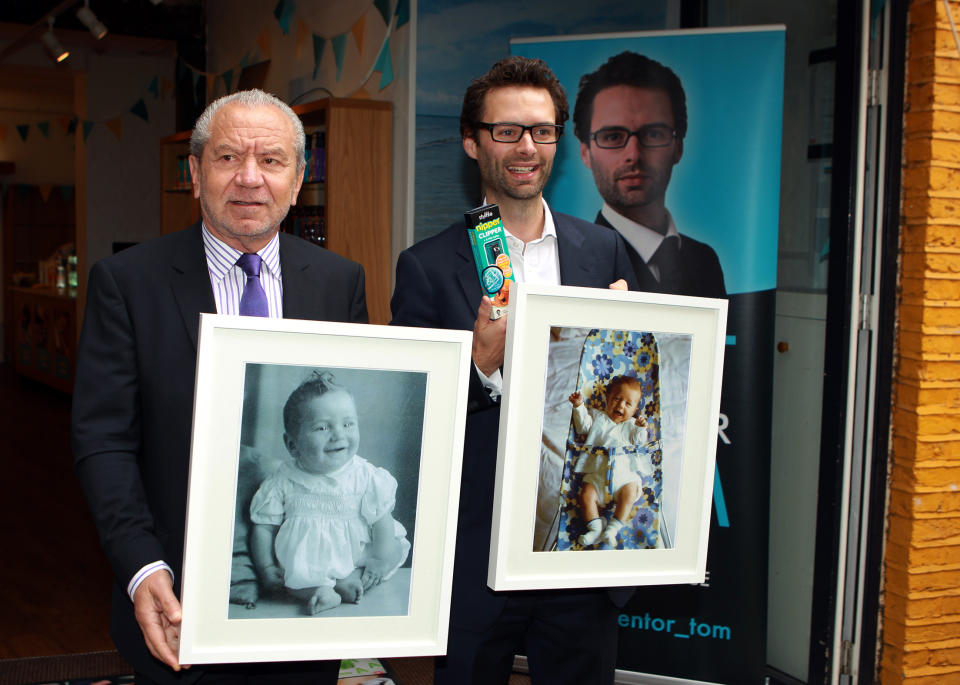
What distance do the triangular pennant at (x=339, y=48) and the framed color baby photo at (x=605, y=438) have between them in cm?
393

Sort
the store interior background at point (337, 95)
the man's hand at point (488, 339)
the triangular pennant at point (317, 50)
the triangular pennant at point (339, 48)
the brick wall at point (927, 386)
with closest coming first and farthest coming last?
the man's hand at point (488, 339), the brick wall at point (927, 386), the store interior background at point (337, 95), the triangular pennant at point (339, 48), the triangular pennant at point (317, 50)

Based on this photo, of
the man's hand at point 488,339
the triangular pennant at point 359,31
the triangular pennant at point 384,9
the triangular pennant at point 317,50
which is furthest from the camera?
the triangular pennant at point 317,50

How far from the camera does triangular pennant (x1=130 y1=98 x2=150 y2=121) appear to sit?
8.80 m

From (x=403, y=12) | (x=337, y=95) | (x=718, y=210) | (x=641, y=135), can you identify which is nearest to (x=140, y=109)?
(x=337, y=95)

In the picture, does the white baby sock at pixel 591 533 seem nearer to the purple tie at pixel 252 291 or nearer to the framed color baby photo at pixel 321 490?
the framed color baby photo at pixel 321 490

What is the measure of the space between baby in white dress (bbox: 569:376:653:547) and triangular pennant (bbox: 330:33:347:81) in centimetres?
396

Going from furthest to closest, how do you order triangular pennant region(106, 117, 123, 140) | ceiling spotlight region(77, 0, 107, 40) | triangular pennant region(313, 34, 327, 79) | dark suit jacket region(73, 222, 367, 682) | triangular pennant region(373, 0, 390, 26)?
triangular pennant region(106, 117, 123, 140) < ceiling spotlight region(77, 0, 107, 40) < triangular pennant region(313, 34, 327, 79) < triangular pennant region(373, 0, 390, 26) < dark suit jacket region(73, 222, 367, 682)

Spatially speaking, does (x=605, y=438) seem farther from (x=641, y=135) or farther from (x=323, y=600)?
(x=641, y=135)

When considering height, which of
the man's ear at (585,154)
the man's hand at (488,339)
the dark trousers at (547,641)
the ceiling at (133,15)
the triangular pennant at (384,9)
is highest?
the ceiling at (133,15)

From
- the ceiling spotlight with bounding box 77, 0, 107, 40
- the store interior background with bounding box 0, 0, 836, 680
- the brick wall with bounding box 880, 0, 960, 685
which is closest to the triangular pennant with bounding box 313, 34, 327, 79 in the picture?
the store interior background with bounding box 0, 0, 836, 680

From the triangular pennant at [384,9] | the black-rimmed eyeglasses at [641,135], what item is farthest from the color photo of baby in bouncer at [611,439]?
the triangular pennant at [384,9]

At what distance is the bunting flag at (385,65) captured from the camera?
433 cm

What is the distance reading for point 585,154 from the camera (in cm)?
295

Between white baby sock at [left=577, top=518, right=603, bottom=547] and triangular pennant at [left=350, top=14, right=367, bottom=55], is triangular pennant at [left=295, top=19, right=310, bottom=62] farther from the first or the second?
white baby sock at [left=577, top=518, right=603, bottom=547]
